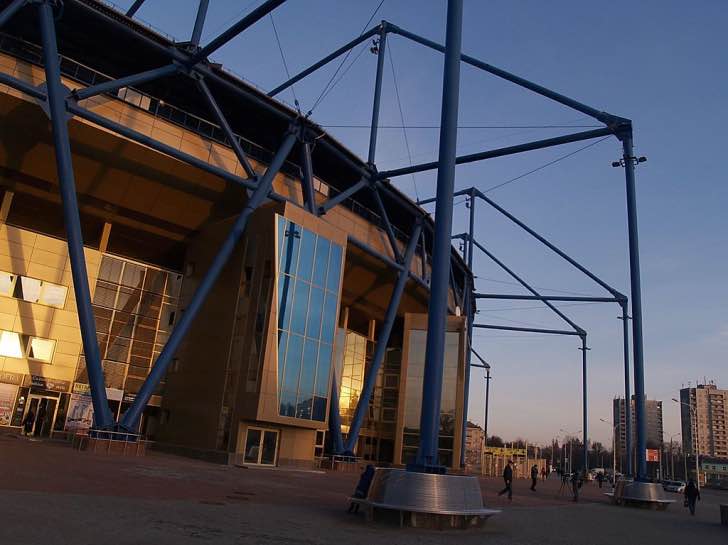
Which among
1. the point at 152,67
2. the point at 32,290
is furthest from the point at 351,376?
the point at 152,67

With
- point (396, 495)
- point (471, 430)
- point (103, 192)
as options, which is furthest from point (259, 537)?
point (471, 430)

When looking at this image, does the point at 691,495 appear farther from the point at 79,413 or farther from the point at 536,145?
the point at 79,413

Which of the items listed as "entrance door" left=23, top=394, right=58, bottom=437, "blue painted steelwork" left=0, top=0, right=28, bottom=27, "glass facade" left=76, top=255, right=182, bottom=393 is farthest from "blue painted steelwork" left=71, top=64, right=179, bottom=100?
"entrance door" left=23, top=394, right=58, bottom=437

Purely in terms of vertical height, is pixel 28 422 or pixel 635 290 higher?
pixel 635 290

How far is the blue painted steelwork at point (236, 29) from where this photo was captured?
23.8 meters

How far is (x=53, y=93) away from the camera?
2362cm

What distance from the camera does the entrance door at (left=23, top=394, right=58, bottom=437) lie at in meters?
31.4

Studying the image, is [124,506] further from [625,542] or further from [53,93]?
[53,93]

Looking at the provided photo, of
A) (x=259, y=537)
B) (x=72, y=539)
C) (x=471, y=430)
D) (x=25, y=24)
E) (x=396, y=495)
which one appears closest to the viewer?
(x=72, y=539)

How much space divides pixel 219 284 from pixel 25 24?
14.9m

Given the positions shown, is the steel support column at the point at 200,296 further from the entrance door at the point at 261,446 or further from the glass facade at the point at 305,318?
the entrance door at the point at 261,446

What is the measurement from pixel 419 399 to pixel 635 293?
71.8 ft

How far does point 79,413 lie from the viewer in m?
32.9

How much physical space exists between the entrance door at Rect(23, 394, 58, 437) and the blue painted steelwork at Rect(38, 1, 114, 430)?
32.2 ft
